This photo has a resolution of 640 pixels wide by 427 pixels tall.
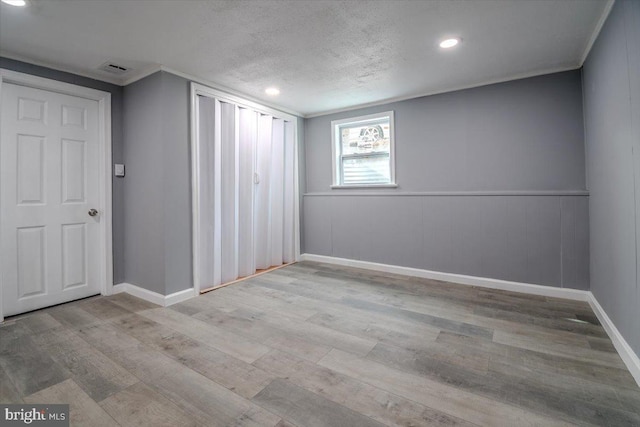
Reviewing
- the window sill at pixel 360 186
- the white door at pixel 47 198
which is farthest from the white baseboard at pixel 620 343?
the white door at pixel 47 198

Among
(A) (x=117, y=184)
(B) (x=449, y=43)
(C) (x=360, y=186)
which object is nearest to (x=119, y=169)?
(A) (x=117, y=184)

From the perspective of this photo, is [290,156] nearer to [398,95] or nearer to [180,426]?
[398,95]

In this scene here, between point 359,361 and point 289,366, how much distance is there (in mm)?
457

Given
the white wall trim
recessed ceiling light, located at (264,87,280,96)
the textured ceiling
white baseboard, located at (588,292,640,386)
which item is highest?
recessed ceiling light, located at (264,87,280,96)

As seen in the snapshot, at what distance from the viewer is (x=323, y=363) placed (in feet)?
6.23

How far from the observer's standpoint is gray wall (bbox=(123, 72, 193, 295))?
114 inches

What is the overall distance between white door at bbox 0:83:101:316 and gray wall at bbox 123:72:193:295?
403 mm

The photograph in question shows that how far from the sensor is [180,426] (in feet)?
4.55

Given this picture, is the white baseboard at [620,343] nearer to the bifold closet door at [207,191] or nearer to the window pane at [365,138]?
the window pane at [365,138]

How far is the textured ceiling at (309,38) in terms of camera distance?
1997 mm

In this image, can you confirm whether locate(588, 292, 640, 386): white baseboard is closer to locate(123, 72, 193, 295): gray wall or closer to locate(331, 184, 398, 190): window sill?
locate(331, 184, 398, 190): window sill

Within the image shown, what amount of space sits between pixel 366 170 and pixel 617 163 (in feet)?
8.90

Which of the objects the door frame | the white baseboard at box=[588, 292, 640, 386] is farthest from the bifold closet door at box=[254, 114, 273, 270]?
the white baseboard at box=[588, 292, 640, 386]

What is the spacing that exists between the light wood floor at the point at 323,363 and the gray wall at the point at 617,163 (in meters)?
0.35
